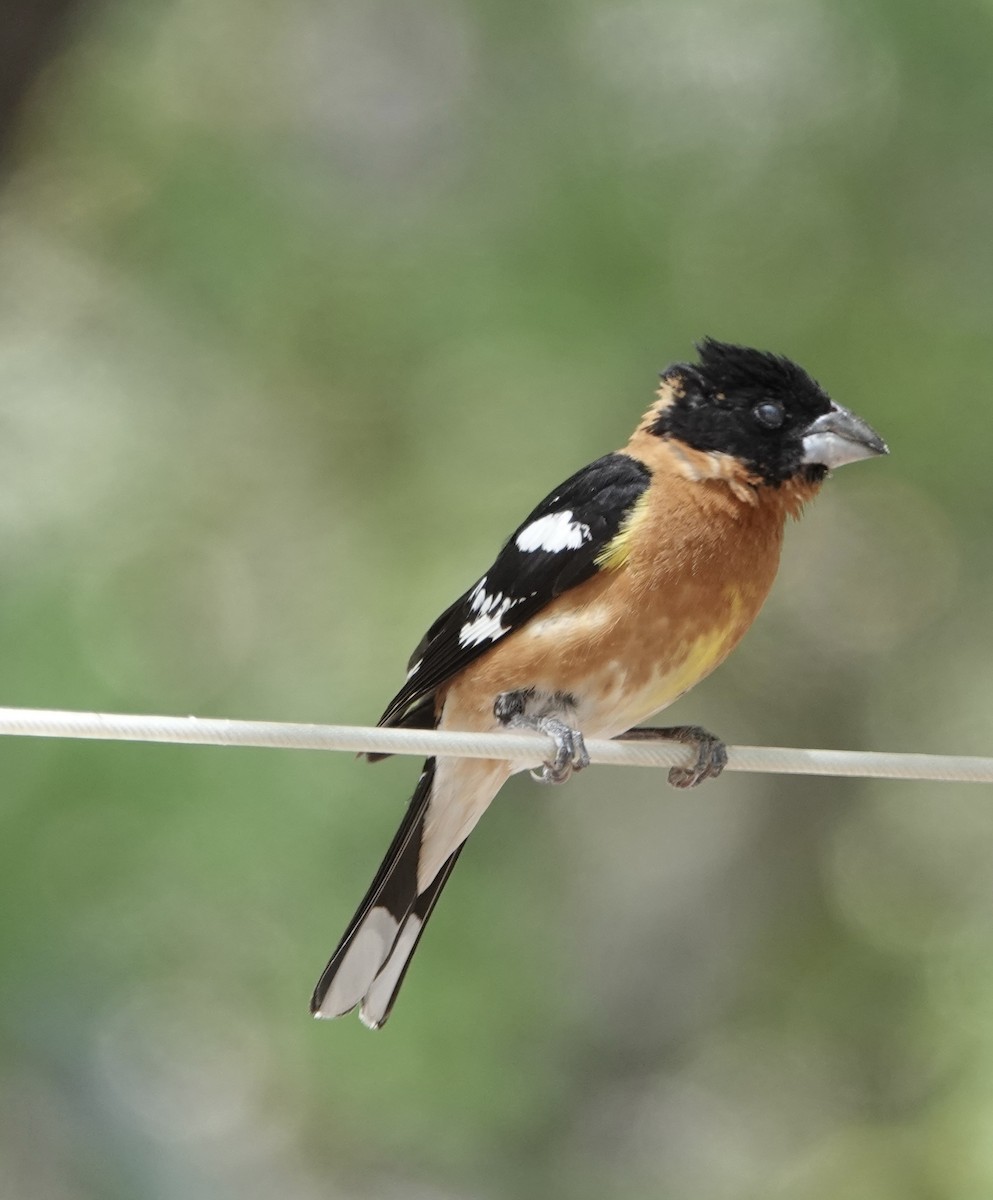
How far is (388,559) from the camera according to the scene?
13.3 ft

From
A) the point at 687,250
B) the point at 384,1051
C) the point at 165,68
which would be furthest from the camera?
the point at 165,68

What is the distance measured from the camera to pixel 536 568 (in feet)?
7.73

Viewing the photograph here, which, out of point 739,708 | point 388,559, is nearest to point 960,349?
point 739,708

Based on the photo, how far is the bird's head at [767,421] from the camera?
236 cm

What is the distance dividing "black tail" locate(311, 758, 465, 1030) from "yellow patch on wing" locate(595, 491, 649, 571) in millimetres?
486

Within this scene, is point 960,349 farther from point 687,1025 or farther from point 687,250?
point 687,1025

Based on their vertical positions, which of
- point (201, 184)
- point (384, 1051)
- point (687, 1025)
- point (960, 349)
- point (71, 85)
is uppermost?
point (71, 85)

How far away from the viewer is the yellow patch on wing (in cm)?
229

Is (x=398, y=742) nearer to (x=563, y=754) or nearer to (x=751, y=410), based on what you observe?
(x=563, y=754)

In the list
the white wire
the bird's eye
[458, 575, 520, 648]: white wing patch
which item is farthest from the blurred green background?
the white wire

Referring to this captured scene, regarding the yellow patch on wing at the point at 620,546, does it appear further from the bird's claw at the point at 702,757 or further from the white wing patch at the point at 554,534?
the bird's claw at the point at 702,757

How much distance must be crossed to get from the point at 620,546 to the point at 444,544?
1.75 metres

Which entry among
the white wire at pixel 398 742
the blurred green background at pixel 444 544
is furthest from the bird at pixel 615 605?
the blurred green background at pixel 444 544

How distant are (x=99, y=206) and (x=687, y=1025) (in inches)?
120
